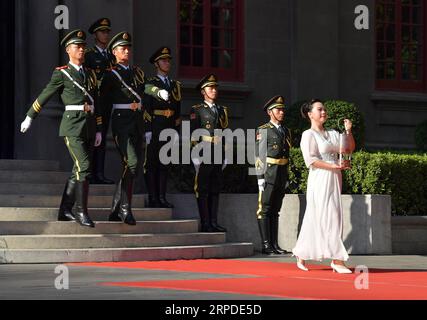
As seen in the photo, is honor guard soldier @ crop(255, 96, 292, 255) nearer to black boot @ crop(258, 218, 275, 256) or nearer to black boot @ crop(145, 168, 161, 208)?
black boot @ crop(258, 218, 275, 256)

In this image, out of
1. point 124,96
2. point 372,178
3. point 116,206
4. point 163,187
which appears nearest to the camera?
point 116,206

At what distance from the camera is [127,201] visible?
1631 cm

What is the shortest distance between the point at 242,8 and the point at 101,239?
25.7 feet

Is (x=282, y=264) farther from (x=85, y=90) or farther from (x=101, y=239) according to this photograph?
(x=85, y=90)

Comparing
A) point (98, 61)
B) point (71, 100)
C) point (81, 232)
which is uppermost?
point (98, 61)

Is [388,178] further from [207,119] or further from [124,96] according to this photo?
[124,96]

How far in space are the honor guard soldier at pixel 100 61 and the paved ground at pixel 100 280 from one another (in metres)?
2.86

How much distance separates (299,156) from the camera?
18.6m

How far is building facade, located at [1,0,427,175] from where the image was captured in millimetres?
19609

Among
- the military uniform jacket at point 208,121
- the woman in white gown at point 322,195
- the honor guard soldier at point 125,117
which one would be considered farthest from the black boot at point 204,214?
the woman in white gown at point 322,195

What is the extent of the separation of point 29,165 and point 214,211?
2.88 metres

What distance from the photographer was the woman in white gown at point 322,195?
14.2 m

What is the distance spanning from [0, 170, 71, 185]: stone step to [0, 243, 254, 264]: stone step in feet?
8.54

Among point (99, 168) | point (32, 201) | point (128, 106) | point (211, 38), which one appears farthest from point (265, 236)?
point (211, 38)
